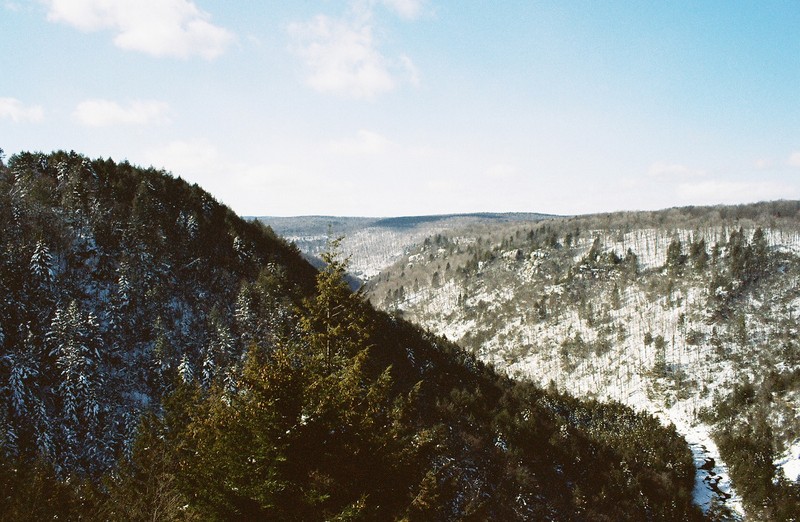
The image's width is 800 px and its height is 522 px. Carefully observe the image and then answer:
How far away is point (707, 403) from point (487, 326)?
8608cm

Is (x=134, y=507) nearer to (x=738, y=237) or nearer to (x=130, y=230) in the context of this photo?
(x=130, y=230)

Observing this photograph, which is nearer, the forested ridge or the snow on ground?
the forested ridge

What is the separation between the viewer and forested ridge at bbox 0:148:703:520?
418 inches

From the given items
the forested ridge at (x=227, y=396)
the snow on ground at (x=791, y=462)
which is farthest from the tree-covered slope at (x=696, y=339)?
the forested ridge at (x=227, y=396)

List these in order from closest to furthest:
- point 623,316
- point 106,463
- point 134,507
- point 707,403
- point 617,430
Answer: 1. point 134,507
2. point 106,463
3. point 617,430
4. point 707,403
5. point 623,316

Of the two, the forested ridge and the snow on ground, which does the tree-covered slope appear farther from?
the forested ridge

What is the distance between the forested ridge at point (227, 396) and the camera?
10625mm

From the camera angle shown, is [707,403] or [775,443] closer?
[775,443]

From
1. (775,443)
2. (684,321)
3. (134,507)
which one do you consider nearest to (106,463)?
(134,507)

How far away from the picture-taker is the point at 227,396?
43.8ft

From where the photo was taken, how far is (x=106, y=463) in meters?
34.8

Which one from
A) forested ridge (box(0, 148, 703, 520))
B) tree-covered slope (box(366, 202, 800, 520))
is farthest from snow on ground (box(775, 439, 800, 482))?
forested ridge (box(0, 148, 703, 520))

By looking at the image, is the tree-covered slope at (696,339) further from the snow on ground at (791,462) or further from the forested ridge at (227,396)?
the forested ridge at (227,396)

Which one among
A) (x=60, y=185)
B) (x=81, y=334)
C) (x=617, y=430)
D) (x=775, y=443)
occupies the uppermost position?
(x=60, y=185)
